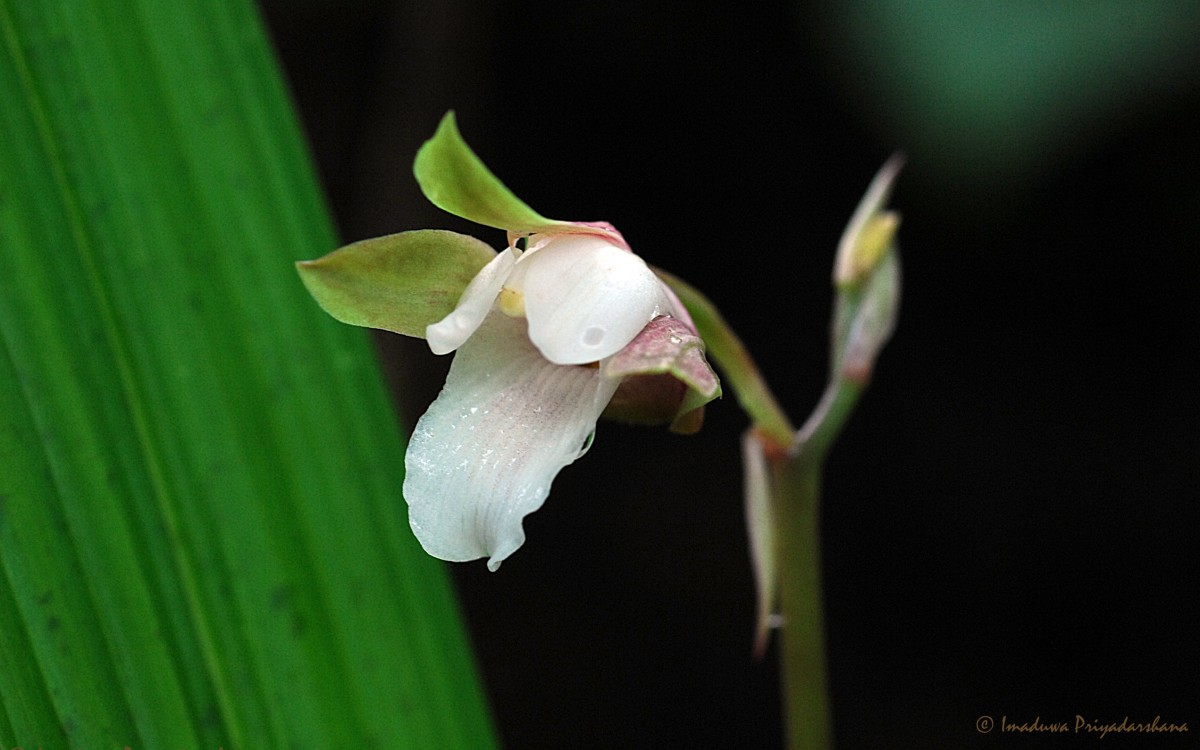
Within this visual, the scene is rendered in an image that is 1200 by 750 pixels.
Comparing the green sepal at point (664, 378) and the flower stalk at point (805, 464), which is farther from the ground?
the green sepal at point (664, 378)

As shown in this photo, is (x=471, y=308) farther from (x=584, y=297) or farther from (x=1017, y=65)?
(x=1017, y=65)

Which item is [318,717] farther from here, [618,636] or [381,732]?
[618,636]

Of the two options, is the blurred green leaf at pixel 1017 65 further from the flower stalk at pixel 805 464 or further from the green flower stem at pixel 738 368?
the green flower stem at pixel 738 368

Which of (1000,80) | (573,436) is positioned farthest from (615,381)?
(1000,80)

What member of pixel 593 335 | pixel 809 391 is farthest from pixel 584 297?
pixel 809 391

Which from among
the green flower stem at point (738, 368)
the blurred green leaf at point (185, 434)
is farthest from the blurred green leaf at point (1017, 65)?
the blurred green leaf at point (185, 434)
